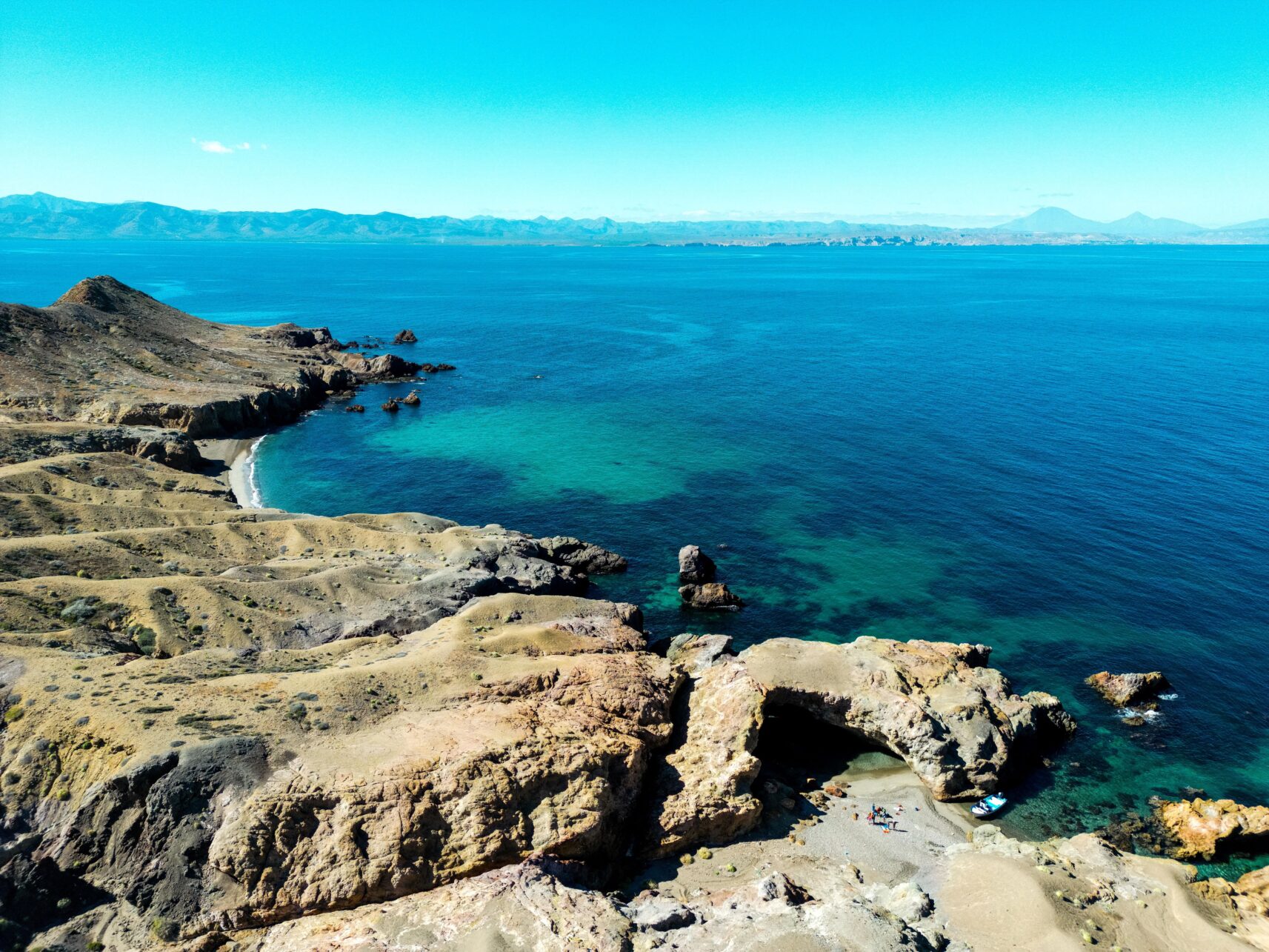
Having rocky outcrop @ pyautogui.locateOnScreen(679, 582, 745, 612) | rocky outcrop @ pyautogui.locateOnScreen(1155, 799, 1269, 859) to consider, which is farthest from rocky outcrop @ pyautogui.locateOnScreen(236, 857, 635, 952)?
rocky outcrop @ pyautogui.locateOnScreen(679, 582, 745, 612)

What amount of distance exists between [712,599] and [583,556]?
1482 centimetres

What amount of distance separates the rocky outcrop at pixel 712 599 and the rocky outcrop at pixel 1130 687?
2882 cm

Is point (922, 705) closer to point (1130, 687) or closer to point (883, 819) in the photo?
point (883, 819)

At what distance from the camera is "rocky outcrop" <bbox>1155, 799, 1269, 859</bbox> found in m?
39.2

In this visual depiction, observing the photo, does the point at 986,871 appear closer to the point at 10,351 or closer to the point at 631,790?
the point at 631,790

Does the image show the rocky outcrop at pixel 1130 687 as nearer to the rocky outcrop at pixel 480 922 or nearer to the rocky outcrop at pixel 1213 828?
the rocky outcrop at pixel 1213 828

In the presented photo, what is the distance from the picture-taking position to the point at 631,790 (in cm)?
3825

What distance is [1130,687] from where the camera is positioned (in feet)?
171

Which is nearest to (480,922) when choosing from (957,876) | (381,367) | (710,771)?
(710,771)

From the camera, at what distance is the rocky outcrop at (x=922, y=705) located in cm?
4412

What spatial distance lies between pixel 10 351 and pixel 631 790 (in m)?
122

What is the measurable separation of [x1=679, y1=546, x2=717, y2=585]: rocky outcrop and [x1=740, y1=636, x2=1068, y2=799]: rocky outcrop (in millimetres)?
15530

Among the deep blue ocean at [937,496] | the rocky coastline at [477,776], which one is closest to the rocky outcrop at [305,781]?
the rocky coastline at [477,776]

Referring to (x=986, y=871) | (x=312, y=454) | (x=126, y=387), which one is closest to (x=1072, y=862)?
(x=986, y=871)
